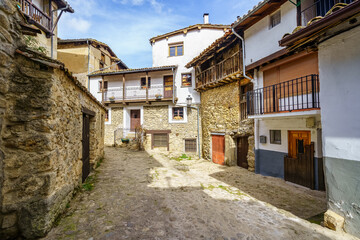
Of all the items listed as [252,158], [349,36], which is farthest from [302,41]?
[252,158]

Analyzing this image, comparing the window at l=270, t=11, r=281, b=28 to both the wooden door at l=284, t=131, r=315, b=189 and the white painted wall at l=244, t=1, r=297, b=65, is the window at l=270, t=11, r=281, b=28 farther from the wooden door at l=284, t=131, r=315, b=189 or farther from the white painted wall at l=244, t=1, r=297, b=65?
the wooden door at l=284, t=131, r=315, b=189

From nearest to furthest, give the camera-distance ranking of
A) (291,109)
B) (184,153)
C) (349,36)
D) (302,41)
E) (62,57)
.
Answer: (349,36)
(302,41)
(291,109)
(184,153)
(62,57)

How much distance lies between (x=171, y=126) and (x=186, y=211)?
10.2 metres

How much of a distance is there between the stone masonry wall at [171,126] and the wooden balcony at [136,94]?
0.85 metres

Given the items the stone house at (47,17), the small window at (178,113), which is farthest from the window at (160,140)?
the stone house at (47,17)

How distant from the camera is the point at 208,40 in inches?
555

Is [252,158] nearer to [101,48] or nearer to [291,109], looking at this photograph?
[291,109]

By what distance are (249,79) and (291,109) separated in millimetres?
2627

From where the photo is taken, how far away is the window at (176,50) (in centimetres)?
1468

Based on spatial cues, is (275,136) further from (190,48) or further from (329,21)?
(190,48)

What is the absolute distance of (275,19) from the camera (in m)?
7.03

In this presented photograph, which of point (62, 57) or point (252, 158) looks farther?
point (62, 57)

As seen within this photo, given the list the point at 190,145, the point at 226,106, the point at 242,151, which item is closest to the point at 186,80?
the point at 226,106

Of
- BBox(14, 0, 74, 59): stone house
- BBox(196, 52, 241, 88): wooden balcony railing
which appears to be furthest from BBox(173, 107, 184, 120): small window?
BBox(14, 0, 74, 59): stone house
